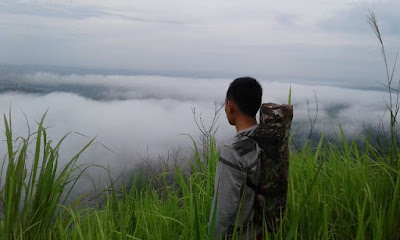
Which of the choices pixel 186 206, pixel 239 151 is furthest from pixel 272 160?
pixel 186 206

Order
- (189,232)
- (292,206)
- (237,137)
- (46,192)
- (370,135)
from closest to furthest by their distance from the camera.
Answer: (237,137)
(46,192)
(292,206)
(189,232)
(370,135)

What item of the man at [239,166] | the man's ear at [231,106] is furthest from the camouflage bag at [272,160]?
the man's ear at [231,106]

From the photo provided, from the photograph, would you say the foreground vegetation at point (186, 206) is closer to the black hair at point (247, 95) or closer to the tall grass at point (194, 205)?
the tall grass at point (194, 205)

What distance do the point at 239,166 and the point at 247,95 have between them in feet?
1.24

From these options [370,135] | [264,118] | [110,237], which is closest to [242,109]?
[264,118]

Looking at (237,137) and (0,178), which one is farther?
(0,178)

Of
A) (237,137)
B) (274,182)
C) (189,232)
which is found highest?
(237,137)

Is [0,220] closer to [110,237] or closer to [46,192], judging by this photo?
[46,192]

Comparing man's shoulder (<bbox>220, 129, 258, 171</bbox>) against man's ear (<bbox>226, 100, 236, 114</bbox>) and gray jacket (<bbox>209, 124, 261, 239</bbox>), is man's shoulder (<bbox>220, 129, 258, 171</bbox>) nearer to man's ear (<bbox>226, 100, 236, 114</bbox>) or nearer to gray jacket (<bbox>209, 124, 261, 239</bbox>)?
gray jacket (<bbox>209, 124, 261, 239</bbox>)

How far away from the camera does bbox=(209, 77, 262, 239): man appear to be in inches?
91.7

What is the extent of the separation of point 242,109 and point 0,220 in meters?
1.59

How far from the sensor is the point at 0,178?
2.90m

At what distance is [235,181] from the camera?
7.63ft

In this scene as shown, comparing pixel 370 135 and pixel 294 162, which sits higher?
pixel 370 135
